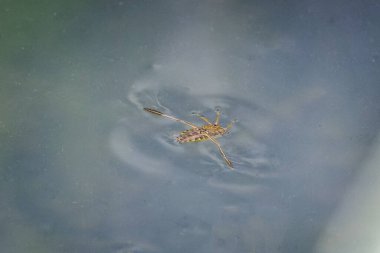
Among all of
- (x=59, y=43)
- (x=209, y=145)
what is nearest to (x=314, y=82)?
(x=209, y=145)

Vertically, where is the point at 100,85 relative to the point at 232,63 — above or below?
below

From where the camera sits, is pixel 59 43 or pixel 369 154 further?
pixel 369 154

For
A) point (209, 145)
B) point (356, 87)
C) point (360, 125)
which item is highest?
point (356, 87)

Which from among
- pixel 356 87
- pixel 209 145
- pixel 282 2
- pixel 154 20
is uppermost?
pixel 282 2

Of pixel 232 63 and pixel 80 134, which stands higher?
pixel 232 63

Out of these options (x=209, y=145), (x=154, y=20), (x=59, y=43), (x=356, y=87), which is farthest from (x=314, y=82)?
(x=59, y=43)

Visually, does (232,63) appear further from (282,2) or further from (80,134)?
(80,134)

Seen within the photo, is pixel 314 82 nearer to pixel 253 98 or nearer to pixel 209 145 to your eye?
pixel 253 98
